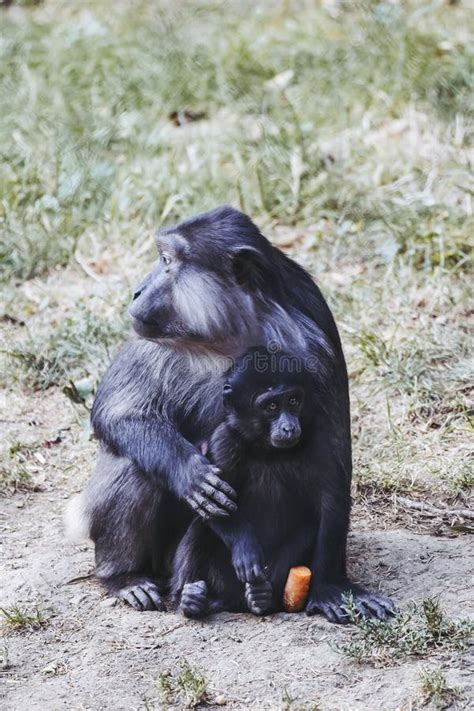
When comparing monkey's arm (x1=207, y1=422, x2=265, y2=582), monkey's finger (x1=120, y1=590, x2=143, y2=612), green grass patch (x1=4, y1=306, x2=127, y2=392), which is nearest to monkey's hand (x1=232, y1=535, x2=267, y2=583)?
monkey's arm (x1=207, y1=422, x2=265, y2=582)

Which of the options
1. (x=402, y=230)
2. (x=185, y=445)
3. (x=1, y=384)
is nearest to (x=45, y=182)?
(x=1, y=384)

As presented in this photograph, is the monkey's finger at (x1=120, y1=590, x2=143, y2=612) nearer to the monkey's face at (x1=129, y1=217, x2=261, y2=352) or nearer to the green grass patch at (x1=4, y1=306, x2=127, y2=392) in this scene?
the monkey's face at (x1=129, y1=217, x2=261, y2=352)

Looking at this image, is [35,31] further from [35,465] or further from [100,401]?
[100,401]

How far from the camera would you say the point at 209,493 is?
4.36 m

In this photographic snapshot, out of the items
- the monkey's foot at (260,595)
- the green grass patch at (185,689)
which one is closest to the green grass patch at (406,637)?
the monkey's foot at (260,595)

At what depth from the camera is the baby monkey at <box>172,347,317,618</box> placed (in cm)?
427

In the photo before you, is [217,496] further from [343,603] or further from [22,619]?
[22,619]

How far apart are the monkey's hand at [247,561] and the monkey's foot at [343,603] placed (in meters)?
0.22

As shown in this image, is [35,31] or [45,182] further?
[35,31]

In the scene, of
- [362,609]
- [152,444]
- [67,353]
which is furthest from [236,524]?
[67,353]

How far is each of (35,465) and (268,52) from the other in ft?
15.6

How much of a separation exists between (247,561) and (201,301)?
99 centimetres

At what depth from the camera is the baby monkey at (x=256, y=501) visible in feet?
14.0

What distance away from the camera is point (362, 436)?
6.01 meters
